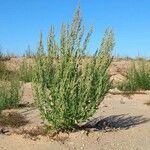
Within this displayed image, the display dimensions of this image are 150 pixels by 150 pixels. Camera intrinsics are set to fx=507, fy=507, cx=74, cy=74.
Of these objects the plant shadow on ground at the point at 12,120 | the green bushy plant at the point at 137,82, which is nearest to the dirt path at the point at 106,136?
the plant shadow on ground at the point at 12,120

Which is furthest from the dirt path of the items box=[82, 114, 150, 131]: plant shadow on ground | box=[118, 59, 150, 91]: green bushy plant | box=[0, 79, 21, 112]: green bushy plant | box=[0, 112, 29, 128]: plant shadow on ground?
box=[118, 59, 150, 91]: green bushy plant

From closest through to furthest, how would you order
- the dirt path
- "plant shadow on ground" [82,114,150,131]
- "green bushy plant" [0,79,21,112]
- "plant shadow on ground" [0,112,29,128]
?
the dirt path → "plant shadow on ground" [82,114,150,131] → "plant shadow on ground" [0,112,29,128] → "green bushy plant" [0,79,21,112]

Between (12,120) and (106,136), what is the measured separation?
2019 mm

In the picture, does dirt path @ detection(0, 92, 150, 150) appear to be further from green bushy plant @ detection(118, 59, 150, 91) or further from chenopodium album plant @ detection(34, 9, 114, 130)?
green bushy plant @ detection(118, 59, 150, 91)

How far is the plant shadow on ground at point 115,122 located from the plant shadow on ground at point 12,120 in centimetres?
127

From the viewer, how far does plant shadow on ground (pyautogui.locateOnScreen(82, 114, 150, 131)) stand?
910 cm

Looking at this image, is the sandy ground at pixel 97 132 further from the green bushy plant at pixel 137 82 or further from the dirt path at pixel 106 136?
the green bushy plant at pixel 137 82

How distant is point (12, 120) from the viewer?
952cm

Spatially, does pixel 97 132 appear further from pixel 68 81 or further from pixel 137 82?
pixel 137 82

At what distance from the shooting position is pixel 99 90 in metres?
8.31

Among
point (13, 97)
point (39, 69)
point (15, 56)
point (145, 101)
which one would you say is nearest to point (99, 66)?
point (39, 69)

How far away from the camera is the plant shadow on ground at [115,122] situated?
358 inches

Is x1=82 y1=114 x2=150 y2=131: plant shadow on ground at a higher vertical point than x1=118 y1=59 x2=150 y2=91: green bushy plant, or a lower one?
lower

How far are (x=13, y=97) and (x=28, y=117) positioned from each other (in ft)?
4.21
